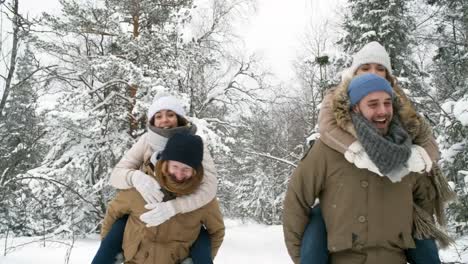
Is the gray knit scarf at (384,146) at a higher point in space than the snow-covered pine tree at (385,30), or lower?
lower

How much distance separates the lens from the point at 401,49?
1133 cm

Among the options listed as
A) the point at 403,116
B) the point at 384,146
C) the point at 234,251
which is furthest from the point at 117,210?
the point at 234,251

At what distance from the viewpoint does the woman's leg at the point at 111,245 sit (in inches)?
108

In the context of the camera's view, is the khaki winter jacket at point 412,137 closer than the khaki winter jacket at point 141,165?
Yes

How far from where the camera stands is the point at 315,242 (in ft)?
7.20

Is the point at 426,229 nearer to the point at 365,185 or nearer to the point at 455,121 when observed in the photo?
the point at 365,185

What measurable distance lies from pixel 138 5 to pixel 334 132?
10895 mm

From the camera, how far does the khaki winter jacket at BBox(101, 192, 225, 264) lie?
8.72 feet

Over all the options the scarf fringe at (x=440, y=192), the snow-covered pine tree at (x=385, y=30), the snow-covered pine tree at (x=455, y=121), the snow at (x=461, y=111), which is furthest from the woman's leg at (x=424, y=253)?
the snow-covered pine tree at (x=385, y=30)

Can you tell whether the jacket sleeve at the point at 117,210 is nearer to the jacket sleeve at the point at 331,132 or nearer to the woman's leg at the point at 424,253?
Result: the jacket sleeve at the point at 331,132

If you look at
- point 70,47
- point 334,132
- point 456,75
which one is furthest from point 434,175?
point 70,47

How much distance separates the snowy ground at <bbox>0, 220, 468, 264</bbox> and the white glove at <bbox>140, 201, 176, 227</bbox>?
2880 millimetres

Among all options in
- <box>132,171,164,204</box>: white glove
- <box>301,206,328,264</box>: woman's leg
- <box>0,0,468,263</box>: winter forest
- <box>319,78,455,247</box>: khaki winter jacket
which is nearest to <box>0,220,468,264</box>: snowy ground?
<box>0,0,468,263</box>: winter forest

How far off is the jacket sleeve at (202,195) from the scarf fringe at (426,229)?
1.23 metres
